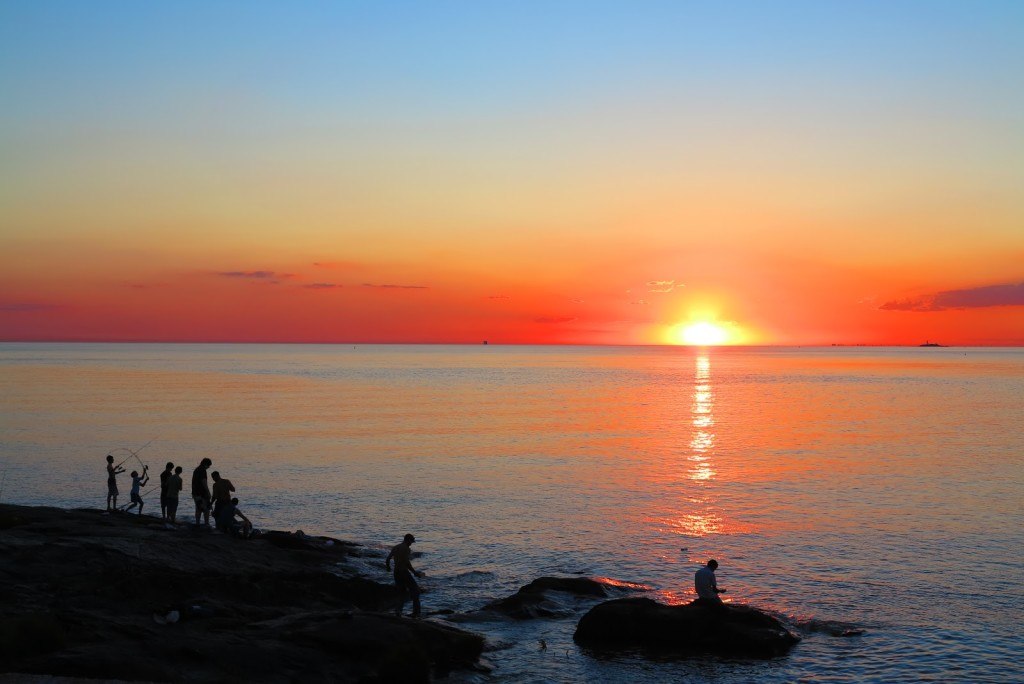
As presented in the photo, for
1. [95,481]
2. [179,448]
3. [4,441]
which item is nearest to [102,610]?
[95,481]

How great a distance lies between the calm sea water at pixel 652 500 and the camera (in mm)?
23625

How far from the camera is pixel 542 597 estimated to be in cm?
2652

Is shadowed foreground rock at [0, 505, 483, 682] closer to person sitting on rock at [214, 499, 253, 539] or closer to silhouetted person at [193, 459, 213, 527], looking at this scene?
person sitting on rock at [214, 499, 253, 539]

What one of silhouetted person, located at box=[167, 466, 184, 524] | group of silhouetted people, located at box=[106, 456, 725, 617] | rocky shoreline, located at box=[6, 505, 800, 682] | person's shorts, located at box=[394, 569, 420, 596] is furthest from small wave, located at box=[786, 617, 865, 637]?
silhouetted person, located at box=[167, 466, 184, 524]

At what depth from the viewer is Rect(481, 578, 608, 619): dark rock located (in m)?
25.4

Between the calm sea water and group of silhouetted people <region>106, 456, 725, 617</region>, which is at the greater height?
group of silhouetted people <region>106, 456, 725, 617</region>

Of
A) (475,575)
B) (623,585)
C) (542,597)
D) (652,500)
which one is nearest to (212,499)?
(475,575)

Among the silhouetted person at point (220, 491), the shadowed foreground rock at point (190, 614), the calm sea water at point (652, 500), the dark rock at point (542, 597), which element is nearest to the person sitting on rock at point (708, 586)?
the calm sea water at point (652, 500)

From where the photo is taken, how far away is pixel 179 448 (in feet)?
200

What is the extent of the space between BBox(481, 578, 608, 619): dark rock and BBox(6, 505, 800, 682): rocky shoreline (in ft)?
0.19

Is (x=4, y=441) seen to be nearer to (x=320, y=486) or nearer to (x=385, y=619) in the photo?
(x=320, y=486)

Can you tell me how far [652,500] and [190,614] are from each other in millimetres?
29029

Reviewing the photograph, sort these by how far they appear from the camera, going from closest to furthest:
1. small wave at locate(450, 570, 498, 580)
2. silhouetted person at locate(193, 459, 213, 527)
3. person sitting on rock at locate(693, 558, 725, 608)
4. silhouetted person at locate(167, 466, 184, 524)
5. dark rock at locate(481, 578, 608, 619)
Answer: person sitting on rock at locate(693, 558, 725, 608) → dark rock at locate(481, 578, 608, 619) → small wave at locate(450, 570, 498, 580) → silhouetted person at locate(193, 459, 213, 527) → silhouetted person at locate(167, 466, 184, 524)

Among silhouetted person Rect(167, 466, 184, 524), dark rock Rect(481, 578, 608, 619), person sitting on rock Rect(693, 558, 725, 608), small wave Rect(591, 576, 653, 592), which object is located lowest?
small wave Rect(591, 576, 653, 592)
